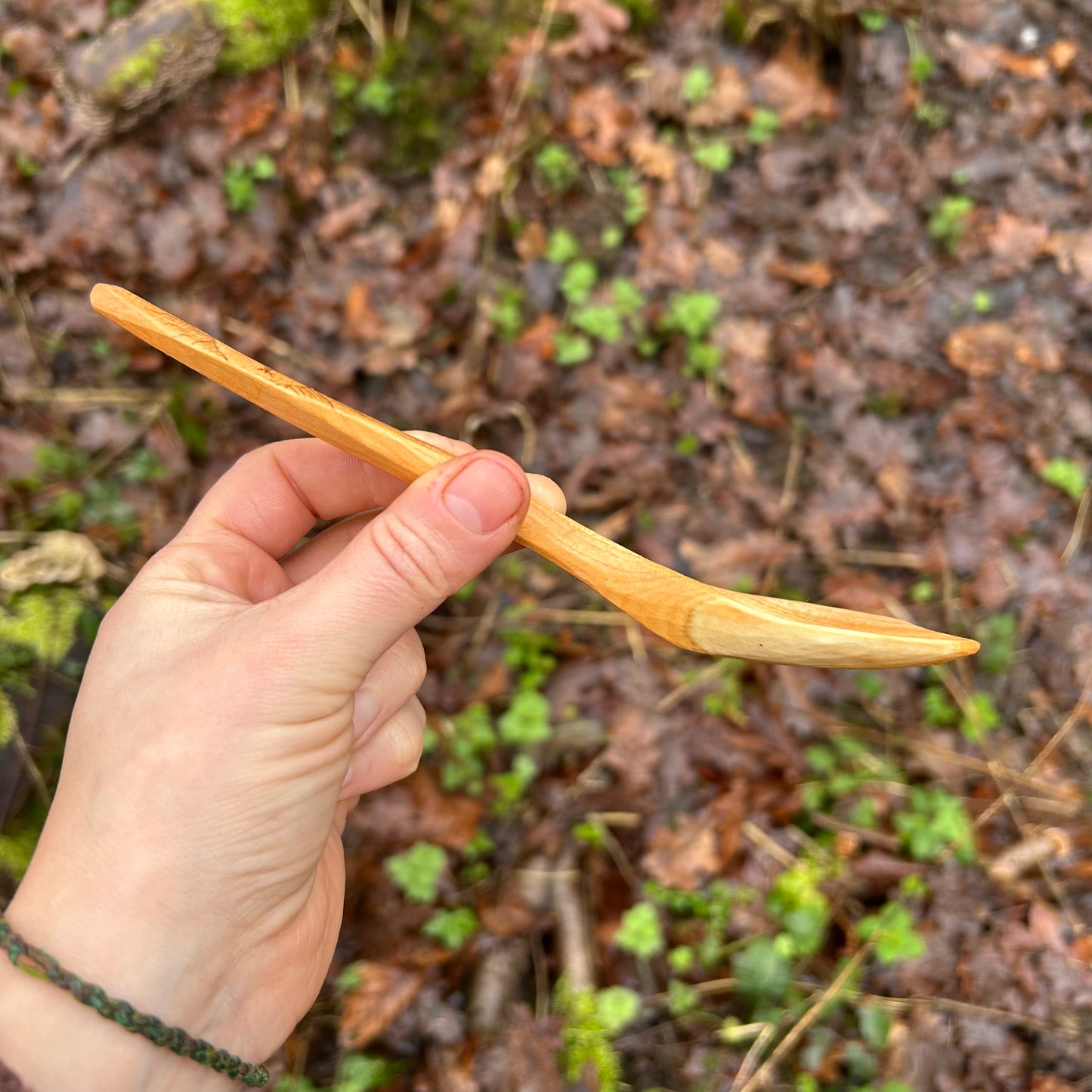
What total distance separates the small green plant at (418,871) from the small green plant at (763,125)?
312 cm

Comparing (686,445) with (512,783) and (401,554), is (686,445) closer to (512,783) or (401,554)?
(512,783)

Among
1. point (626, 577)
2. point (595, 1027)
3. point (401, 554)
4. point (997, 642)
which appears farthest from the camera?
point (997, 642)

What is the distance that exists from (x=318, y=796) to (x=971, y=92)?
3.72 metres

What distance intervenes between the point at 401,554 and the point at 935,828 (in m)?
2.22

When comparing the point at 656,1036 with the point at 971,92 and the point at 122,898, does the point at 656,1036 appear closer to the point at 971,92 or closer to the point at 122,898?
the point at 122,898

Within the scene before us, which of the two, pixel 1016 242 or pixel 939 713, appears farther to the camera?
pixel 1016 242

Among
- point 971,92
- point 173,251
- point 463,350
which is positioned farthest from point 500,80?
point 971,92

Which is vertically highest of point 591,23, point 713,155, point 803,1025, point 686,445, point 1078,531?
point 591,23

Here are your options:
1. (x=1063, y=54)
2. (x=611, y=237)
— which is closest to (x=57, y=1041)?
(x=611, y=237)

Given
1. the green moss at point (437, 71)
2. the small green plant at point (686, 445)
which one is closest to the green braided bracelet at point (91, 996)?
the small green plant at point (686, 445)

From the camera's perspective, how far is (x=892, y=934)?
252 cm

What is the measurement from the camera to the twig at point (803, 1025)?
241cm

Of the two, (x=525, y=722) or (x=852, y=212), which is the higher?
(x=852, y=212)

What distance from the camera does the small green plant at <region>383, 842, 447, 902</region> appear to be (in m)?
2.55
